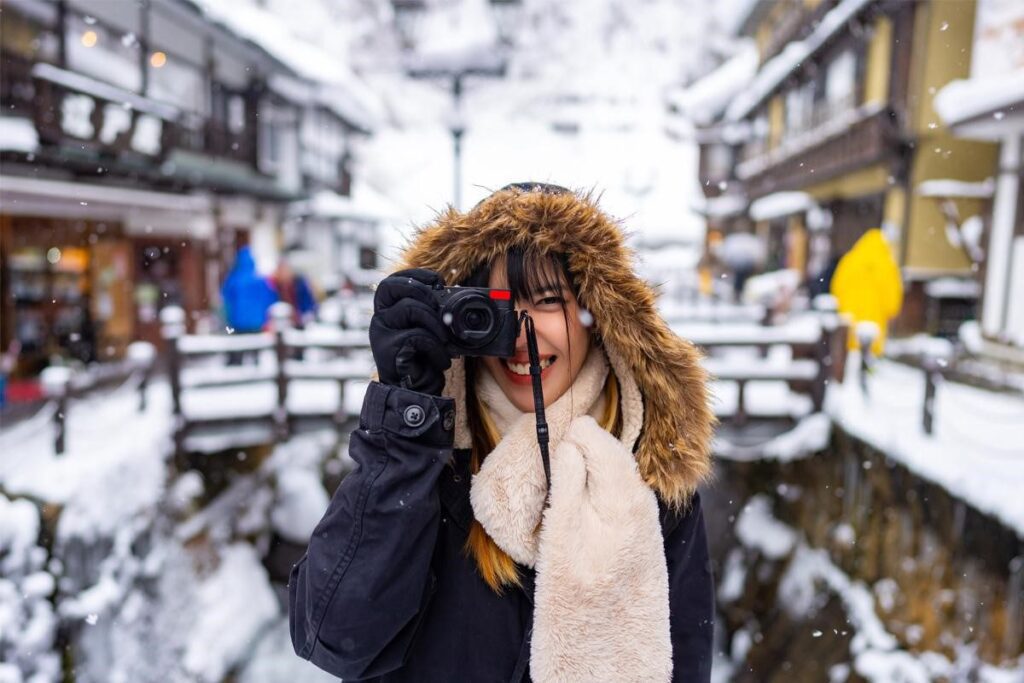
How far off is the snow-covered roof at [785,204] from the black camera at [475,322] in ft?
56.6

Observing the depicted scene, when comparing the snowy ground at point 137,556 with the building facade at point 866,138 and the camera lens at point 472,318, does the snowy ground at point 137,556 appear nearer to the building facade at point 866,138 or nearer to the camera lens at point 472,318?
the camera lens at point 472,318

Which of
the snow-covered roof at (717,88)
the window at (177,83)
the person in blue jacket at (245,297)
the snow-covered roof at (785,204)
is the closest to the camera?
the person in blue jacket at (245,297)

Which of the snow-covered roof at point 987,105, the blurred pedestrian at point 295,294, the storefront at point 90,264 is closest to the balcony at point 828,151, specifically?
the snow-covered roof at point 987,105

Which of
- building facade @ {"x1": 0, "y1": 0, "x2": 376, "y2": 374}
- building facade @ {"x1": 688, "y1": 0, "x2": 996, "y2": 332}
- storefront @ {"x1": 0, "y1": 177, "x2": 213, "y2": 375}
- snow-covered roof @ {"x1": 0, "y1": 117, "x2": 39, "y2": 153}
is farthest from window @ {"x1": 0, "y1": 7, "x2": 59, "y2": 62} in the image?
building facade @ {"x1": 688, "y1": 0, "x2": 996, "y2": 332}

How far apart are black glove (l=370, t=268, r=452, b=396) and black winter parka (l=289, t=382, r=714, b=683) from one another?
0.14 ft

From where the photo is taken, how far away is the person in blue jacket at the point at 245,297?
830 cm

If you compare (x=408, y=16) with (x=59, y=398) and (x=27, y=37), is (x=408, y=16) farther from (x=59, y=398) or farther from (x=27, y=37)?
(x=27, y=37)

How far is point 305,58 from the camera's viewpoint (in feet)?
51.5

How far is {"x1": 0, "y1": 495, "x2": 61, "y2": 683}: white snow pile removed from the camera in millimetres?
4879

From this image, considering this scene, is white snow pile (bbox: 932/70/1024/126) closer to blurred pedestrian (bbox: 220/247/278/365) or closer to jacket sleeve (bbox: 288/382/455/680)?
jacket sleeve (bbox: 288/382/455/680)

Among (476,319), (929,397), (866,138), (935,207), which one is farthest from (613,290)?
(866,138)

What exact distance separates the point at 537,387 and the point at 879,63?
14.2m

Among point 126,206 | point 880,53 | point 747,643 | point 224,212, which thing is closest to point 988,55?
A: point 880,53

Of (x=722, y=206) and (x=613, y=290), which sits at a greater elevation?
(x=722, y=206)
